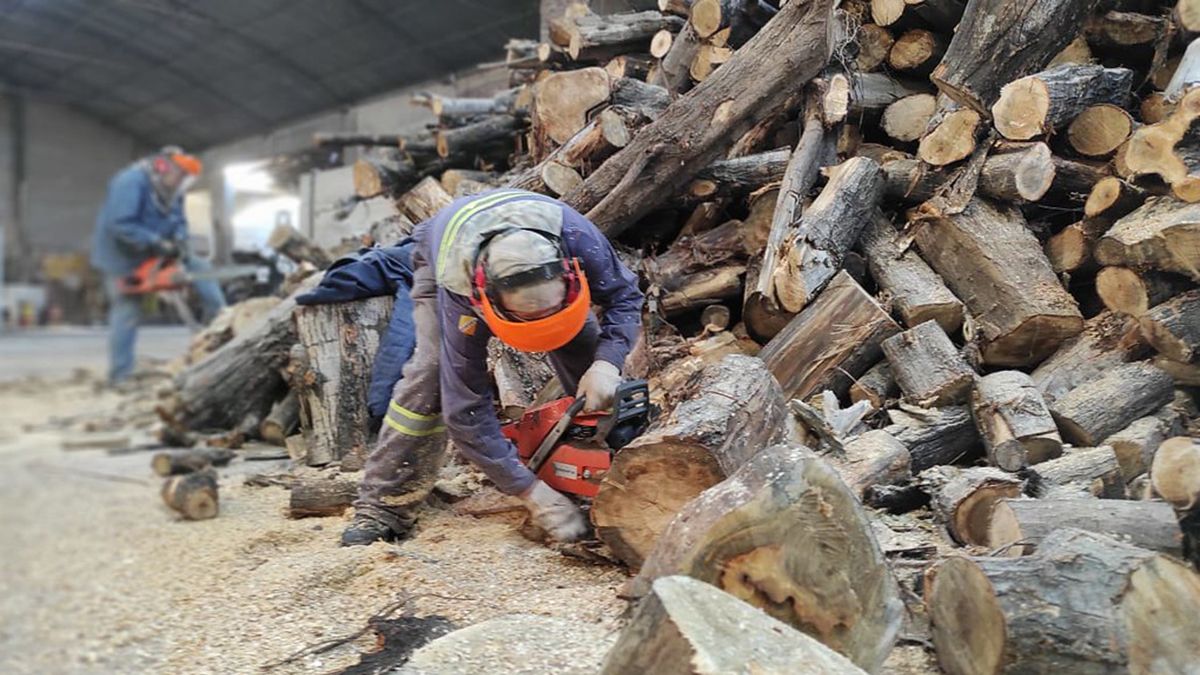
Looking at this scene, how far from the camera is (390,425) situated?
2.75 meters

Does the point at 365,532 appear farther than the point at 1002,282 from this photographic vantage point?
No

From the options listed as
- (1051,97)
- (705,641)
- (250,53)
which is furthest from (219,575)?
(250,53)

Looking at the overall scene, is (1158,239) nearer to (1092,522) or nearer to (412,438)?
(1092,522)

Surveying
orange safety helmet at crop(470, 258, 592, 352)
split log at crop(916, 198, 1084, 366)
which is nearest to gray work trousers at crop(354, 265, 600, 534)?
orange safety helmet at crop(470, 258, 592, 352)

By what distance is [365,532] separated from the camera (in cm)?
269

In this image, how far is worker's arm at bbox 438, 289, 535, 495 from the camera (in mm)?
2344

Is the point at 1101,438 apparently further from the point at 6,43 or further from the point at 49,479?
the point at 6,43

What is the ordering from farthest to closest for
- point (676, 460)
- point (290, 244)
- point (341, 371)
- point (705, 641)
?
1. point (290, 244)
2. point (341, 371)
3. point (676, 460)
4. point (705, 641)

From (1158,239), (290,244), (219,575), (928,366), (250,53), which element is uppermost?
(250,53)

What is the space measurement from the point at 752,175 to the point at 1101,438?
192 cm

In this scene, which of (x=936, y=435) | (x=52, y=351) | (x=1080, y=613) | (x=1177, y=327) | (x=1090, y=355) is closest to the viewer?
(x=1080, y=613)

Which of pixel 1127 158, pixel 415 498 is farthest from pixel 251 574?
pixel 1127 158

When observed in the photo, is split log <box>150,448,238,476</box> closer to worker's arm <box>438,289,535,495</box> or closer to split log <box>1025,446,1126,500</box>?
worker's arm <box>438,289,535,495</box>

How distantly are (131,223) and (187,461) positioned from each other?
1631 millimetres
